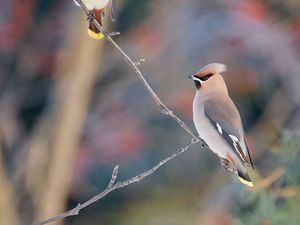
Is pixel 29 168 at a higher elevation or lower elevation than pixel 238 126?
lower

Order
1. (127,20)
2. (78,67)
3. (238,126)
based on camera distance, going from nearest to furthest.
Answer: (238,126), (78,67), (127,20)

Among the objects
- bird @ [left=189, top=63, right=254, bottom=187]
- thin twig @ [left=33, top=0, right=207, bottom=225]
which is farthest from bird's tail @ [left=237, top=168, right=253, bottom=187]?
thin twig @ [left=33, top=0, right=207, bottom=225]

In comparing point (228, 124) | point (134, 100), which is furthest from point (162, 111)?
point (134, 100)

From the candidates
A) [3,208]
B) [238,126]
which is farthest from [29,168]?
[238,126]

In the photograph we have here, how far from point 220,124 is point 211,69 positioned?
0.20m

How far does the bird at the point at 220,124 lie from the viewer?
2.14 m

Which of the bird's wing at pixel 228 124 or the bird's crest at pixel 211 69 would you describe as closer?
the bird's crest at pixel 211 69

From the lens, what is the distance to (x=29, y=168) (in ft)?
19.8

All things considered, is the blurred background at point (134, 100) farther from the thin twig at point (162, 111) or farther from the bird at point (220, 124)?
the thin twig at point (162, 111)

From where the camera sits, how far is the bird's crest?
6.56 feet

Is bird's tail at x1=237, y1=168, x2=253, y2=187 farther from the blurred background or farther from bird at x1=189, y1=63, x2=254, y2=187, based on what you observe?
A: the blurred background

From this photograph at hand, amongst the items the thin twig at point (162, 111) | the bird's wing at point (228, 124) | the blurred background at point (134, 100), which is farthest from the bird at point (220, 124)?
the blurred background at point (134, 100)

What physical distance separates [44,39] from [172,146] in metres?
0.98

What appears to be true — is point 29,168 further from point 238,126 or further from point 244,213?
point 238,126
